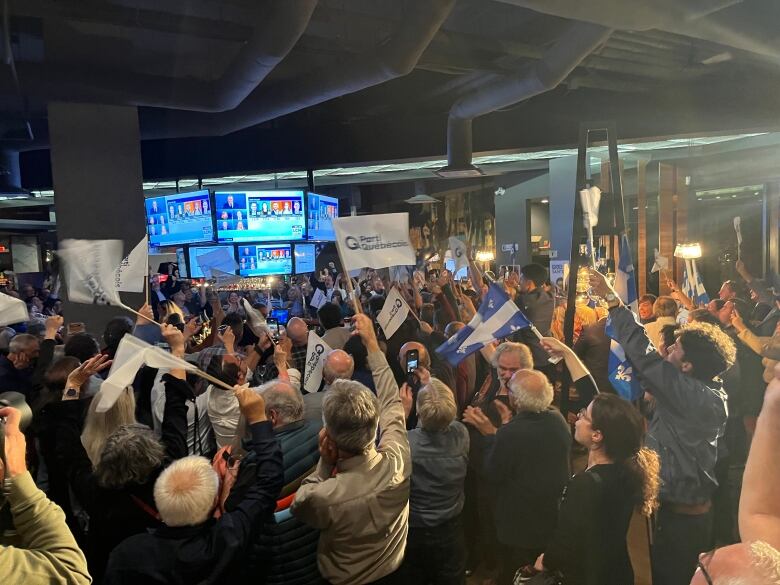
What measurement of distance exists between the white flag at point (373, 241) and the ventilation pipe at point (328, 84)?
204 centimetres

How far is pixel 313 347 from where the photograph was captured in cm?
384

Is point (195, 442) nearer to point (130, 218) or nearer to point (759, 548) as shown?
point (759, 548)

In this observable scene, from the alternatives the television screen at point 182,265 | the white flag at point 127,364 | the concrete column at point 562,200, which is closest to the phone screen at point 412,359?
the white flag at point 127,364

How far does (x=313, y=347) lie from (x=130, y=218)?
4322 millimetres

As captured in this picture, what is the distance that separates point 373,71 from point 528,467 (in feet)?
14.6

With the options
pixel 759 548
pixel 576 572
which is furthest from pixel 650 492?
pixel 759 548

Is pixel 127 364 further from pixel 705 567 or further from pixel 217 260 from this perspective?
pixel 217 260

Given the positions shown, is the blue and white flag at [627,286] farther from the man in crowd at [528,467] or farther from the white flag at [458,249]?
the white flag at [458,249]

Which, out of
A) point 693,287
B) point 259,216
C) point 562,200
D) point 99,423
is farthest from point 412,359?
point 562,200

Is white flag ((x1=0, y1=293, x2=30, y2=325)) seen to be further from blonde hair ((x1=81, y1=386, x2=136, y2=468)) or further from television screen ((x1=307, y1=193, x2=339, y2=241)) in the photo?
television screen ((x1=307, y1=193, x2=339, y2=241))

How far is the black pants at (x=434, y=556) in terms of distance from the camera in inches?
106

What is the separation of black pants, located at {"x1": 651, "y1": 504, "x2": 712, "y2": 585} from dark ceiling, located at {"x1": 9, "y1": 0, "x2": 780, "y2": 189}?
11.3ft

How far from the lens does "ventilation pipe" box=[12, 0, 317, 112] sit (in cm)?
490

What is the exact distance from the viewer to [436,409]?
Answer: 2.72 meters
